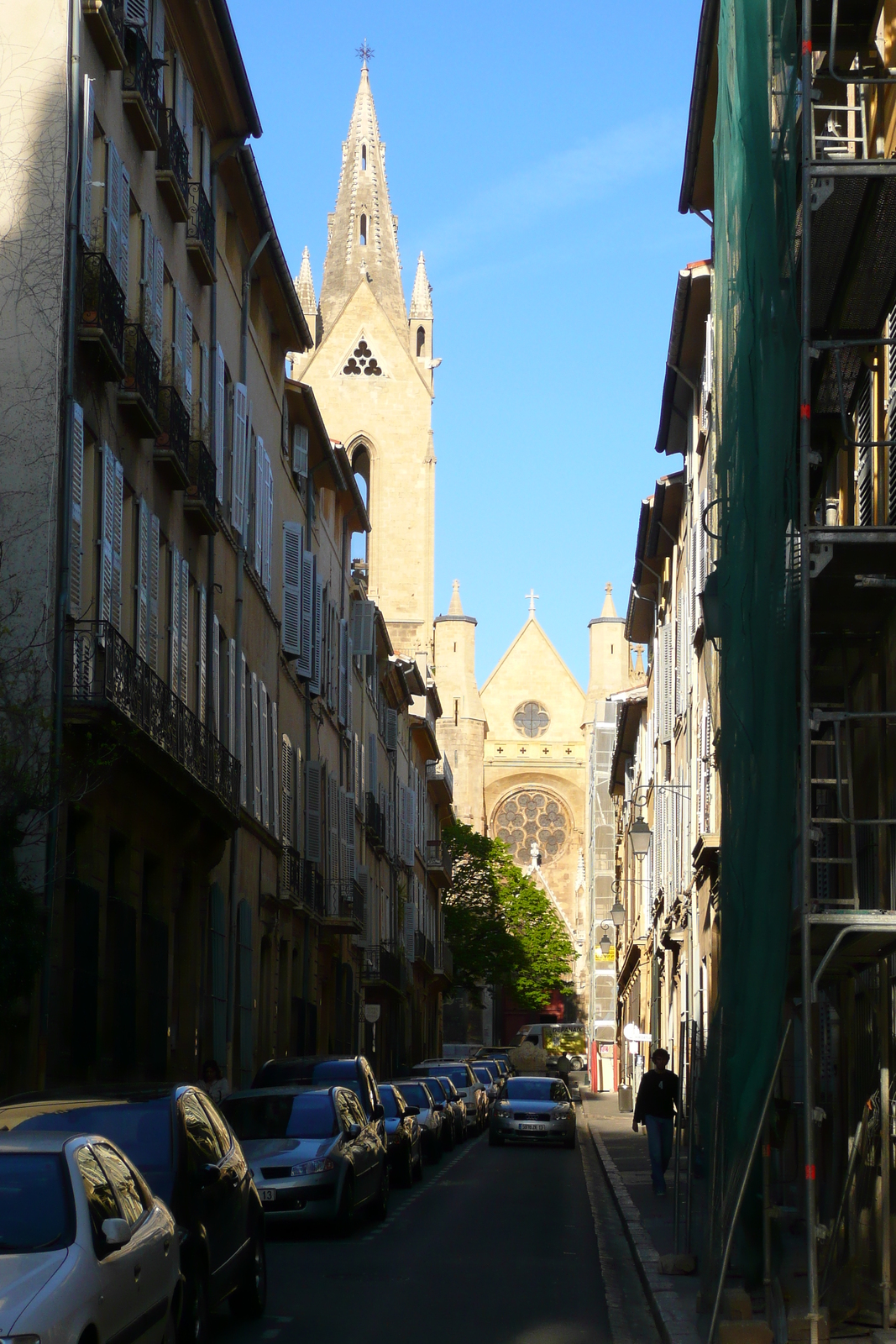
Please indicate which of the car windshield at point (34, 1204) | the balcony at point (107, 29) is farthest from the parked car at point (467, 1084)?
the car windshield at point (34, 1204)

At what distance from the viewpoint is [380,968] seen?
152 feet

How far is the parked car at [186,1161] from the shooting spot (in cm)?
975

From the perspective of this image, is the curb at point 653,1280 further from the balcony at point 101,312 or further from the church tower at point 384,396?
the church tower at point 384,396

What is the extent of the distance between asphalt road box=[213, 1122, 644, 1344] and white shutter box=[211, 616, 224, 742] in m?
6.26

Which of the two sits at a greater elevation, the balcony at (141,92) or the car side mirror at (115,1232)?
the balcony at (141,92)

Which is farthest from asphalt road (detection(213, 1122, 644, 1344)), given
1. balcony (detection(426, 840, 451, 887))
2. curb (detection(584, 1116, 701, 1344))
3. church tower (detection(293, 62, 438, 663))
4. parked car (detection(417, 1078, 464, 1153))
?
church tower (detection(293, 62, 438, 663))

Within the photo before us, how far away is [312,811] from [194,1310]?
24.2 meters

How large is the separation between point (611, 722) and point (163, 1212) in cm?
7560

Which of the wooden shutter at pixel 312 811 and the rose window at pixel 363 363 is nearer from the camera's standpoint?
the wooden shutter at pixel 312 811

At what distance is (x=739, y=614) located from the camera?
11.9 meters

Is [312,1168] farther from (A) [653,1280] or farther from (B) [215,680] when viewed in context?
(B) [215,680]

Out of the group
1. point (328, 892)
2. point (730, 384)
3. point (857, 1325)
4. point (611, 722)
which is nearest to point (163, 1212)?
point (857, 1325)

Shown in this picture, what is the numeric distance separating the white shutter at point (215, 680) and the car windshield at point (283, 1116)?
754cm

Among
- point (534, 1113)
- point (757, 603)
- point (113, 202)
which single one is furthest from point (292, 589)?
point (757, 603)
